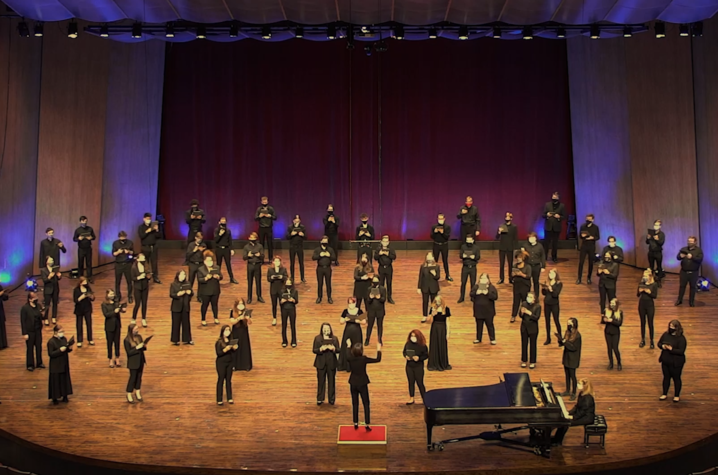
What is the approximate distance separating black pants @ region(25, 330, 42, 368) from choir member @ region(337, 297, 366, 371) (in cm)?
435

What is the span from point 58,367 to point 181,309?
2570mm

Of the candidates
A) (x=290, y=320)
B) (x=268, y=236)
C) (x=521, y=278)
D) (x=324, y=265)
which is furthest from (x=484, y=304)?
(x=268, y=236)

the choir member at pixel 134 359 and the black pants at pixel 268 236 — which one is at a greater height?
the black pants at pixel 268 236

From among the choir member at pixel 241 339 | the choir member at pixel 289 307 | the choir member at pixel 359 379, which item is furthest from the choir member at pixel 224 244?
the choir member at pixel 359 379

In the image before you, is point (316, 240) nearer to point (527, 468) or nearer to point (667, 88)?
point (667, 88)

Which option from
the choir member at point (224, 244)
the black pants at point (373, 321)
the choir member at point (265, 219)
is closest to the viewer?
the black pants at point (373, 321)

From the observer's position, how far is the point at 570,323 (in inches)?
472

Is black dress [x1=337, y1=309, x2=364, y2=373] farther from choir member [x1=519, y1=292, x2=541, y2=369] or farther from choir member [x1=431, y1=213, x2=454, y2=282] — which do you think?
choir member [x1=431, y1=213, x2=454, y2=282]

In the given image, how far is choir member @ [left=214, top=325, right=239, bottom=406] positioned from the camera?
38.3ft

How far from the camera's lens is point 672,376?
38.8 ft

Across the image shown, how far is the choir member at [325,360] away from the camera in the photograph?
38.4 feet

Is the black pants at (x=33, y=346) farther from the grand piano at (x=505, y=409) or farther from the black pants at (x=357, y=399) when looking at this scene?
the grand piano at (x=505, y=409)

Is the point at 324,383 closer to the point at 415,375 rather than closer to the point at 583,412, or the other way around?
the point at 415,375

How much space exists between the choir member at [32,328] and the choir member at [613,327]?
807 cm
